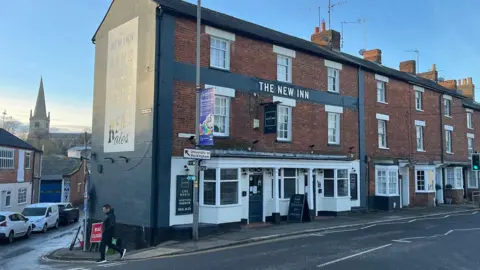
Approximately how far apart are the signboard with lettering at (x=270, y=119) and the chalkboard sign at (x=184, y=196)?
468 cm

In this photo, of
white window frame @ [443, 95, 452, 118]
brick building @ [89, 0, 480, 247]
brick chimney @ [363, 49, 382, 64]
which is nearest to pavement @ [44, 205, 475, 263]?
brick building @ [89, 0, 480, 247]

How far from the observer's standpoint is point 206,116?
1511cm

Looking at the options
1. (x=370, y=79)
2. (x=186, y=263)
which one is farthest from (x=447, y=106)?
(x=186, y=263)

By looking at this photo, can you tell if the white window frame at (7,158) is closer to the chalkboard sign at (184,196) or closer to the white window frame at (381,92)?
the chalkboard sign at (184,196)

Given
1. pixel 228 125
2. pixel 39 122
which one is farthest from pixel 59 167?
pixel 39 122

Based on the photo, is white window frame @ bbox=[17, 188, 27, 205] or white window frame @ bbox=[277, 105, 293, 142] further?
white window frame @ bbox=[17, 188, 27, 205]

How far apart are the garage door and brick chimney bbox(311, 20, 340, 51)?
119ft

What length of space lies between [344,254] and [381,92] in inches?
718

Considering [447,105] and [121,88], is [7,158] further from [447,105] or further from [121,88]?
[447,105]

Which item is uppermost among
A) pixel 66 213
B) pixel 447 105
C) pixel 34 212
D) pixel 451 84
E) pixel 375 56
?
pixel 375 56

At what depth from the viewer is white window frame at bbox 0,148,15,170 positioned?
33719mm

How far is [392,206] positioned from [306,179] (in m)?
7.82

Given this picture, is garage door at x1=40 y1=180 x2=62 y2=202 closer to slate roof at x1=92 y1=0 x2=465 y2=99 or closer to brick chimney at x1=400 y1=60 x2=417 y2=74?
slate roof at x1=92 y1=0 x2=465 y2=99

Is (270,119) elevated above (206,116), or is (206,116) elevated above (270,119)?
(270,119)
